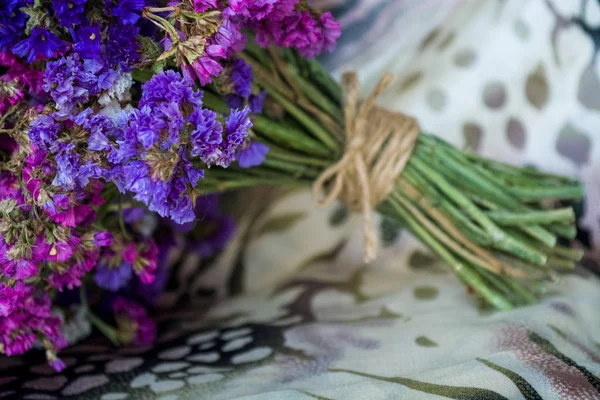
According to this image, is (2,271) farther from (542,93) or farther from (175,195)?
(542,93)

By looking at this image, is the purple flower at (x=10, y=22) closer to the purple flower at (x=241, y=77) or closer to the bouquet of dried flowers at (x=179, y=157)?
the bouquet of dried flowers at (x=179, y=157)

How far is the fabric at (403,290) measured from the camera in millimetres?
547

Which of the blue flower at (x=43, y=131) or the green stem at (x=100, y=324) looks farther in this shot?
the green stem at (x=100, y=324)

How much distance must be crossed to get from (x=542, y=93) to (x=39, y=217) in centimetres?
58

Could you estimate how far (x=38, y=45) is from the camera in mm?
448

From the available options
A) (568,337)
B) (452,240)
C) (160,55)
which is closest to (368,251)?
(452,240)

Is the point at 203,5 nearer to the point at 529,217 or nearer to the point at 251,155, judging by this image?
the point at 251,155

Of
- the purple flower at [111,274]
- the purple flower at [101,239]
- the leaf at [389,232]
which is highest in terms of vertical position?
the purple flower at [101,239]

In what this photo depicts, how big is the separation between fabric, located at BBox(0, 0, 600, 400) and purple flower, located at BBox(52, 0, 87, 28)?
1.00 ft

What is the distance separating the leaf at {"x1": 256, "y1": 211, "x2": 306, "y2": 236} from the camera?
0.88 metres

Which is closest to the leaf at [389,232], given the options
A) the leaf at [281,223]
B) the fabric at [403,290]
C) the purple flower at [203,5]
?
the fabric at [403,290]

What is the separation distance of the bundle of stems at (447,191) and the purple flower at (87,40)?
20 cm

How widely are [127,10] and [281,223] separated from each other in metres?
0.48

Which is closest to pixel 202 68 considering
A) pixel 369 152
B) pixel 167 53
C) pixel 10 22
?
pixel 167 53
